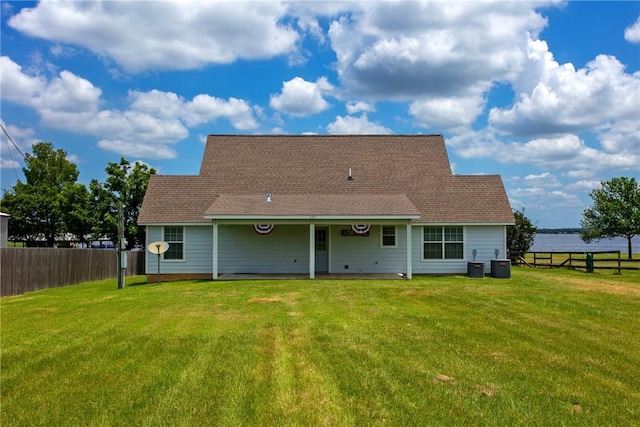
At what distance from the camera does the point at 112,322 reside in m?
10.5

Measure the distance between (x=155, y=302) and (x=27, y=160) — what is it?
39.9 metres

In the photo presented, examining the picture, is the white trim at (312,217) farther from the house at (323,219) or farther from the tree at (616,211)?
the tree at (616,211)

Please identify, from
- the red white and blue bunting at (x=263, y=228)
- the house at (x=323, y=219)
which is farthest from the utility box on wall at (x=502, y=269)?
the red white and blue bunting at (x=263, y=228)

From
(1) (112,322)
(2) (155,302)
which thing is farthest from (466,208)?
(1) (112,322)

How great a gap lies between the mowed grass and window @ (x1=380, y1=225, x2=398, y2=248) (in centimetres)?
785

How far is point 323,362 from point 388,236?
1421 cm

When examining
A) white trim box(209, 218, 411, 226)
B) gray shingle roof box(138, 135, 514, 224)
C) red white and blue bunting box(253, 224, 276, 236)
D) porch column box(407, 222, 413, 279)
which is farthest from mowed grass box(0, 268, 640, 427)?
gray shingle roof box(138, 135, 514, 224)

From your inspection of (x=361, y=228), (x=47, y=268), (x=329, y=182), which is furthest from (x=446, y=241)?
(x=47, y=268)

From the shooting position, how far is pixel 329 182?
75.7 ft

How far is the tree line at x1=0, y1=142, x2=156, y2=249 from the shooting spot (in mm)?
33844

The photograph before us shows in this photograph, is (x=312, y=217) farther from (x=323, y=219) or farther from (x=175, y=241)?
(x=175, y=241)

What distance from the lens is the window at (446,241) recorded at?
21312mm

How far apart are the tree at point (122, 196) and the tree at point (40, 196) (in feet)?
29.4

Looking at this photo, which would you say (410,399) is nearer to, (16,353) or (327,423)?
(327,423)
